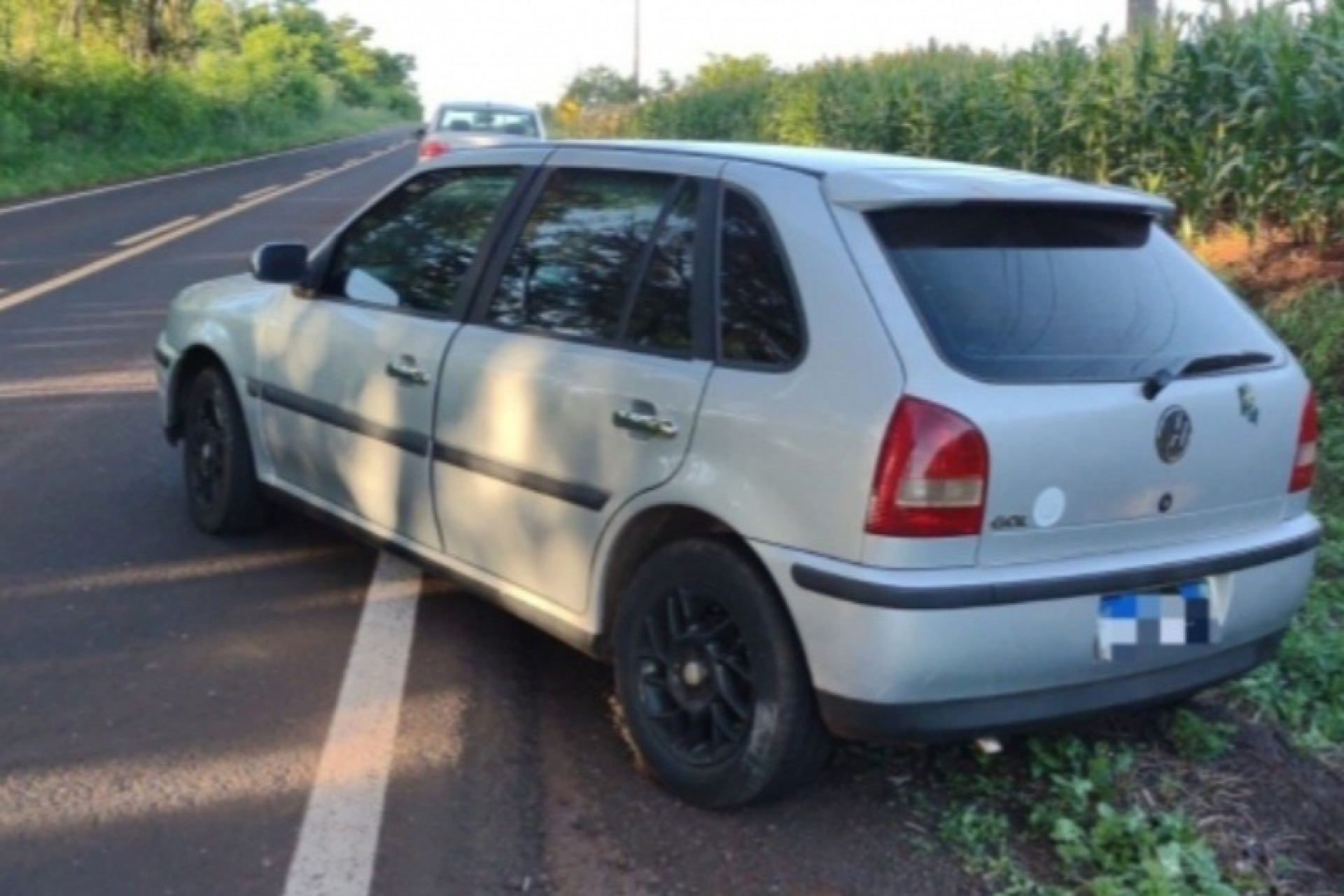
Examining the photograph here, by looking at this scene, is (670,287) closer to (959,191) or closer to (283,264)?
(959,191)

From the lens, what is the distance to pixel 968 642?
12.6ft

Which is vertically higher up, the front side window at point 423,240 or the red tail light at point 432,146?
the front side window at point 423,240

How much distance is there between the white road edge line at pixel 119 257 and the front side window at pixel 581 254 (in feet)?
29.2

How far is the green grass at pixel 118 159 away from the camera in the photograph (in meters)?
29.2

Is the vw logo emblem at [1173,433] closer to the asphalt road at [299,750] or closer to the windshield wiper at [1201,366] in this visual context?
the windshield wiper at [1201,366]

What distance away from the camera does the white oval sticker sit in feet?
12.8

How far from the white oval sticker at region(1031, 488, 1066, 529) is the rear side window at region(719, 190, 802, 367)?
657 millimetres

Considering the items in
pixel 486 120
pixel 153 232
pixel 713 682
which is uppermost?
pixel 713 682

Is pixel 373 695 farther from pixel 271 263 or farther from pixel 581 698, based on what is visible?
pixel 271 263

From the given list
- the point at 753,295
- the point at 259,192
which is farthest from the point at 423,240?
the point at 259,192

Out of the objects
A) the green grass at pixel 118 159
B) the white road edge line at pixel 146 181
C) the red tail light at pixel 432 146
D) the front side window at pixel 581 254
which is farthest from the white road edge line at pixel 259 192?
the front side window at pixel 581 254

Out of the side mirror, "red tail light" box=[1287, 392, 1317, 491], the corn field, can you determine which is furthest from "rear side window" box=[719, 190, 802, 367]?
the corn field

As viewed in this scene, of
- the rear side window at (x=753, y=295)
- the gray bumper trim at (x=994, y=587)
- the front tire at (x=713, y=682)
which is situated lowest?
Result: the front tire at (x=713, y=682)

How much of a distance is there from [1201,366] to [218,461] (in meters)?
3.85
